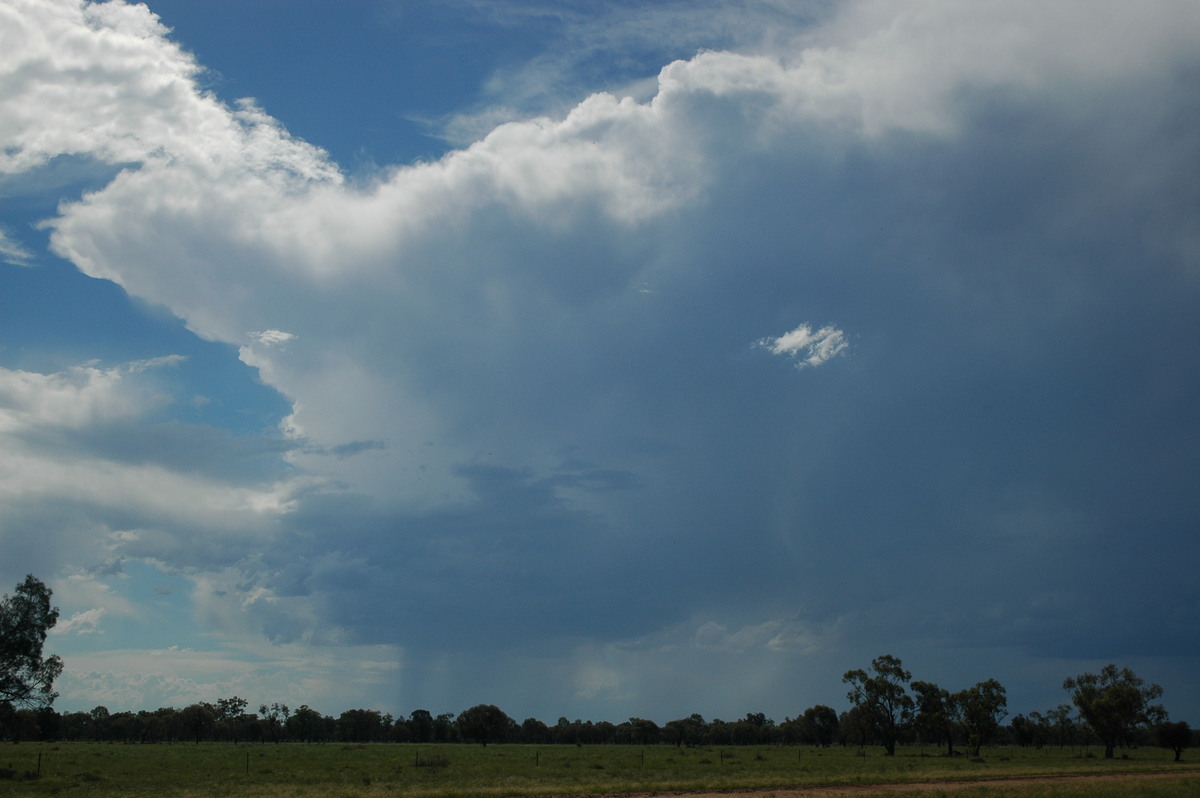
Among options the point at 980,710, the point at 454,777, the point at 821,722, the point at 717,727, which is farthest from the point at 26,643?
the point at 717,727

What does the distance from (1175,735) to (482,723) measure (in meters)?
111

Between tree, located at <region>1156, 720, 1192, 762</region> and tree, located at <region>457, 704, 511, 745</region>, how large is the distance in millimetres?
107791

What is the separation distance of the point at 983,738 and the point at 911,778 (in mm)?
44450

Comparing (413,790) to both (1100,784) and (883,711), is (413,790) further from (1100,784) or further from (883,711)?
(883,711)

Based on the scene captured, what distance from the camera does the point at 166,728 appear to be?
15638cm

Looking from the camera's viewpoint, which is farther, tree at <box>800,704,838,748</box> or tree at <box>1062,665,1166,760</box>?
tree at <box>800,704,838,748</box>

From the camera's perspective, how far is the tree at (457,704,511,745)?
148 metres

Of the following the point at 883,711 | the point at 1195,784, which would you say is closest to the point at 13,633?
the point at 1195,784

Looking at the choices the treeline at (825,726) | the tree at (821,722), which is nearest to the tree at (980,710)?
the treeline at (825,726)

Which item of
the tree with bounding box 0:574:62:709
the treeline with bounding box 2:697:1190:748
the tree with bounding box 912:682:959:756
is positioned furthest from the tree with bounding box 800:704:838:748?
the tree with bounding box 0:574:62:709

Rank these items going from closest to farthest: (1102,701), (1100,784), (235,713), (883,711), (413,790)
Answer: (413,790) < (1100,784) < (1102,701) < (883,711) < (235,713)

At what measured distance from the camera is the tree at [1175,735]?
241 feet

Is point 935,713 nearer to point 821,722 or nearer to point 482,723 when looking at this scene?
point 821,722

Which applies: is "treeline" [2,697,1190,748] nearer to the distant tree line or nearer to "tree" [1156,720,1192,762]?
the distant tree line
